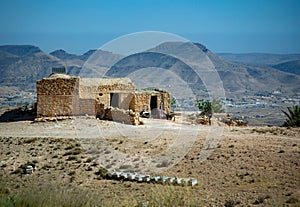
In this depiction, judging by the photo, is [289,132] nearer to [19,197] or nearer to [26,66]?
[19,197]

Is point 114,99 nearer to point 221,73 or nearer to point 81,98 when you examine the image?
point 81,98

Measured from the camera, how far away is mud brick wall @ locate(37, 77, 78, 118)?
910 inches

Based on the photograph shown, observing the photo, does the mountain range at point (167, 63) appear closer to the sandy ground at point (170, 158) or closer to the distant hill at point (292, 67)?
the distant hill at point (292, 67)

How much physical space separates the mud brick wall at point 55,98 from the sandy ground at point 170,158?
1.91m

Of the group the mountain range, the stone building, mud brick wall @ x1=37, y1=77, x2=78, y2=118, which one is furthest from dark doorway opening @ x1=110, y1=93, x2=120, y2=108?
the mountain range

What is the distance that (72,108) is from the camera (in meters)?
23.2

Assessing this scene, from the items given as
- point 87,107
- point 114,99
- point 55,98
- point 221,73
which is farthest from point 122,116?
point 221,73

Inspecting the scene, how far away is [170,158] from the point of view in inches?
606

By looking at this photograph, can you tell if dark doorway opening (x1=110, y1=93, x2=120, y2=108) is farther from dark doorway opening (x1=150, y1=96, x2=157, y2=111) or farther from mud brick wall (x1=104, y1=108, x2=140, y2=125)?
dark doorway opening (x1=150, y1=96, x2=157, y2=111)

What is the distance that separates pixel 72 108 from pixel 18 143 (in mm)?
5368

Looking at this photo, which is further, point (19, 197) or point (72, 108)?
point (72, 108)

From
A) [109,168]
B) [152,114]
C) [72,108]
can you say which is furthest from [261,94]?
[109,168]

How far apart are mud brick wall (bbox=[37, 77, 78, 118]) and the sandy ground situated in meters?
1.91

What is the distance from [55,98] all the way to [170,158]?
1019 cm
